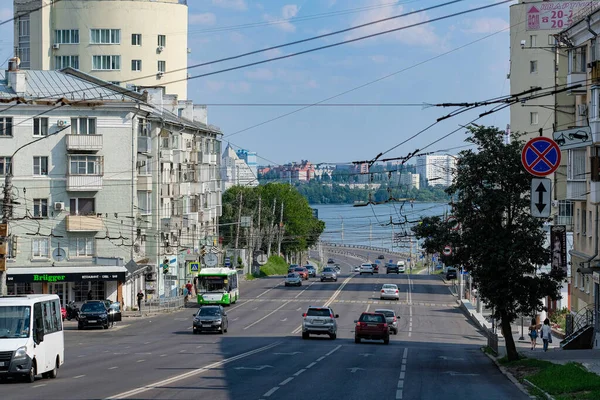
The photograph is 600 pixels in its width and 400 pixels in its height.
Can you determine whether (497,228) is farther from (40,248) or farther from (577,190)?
(40,248)

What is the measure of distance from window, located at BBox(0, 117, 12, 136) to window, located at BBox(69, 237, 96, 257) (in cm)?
885

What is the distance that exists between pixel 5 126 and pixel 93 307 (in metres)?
17.9

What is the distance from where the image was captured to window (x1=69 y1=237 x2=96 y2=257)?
69188 mm

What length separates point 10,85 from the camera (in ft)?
230

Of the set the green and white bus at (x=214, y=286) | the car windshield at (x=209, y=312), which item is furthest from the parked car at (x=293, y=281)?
the car windshield at (x=209, y=312)

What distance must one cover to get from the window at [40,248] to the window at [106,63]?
120 feet

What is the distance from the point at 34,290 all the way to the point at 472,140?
4162 centimetres

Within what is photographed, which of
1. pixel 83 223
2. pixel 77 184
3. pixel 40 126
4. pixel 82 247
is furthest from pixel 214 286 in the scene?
pixel 40 126

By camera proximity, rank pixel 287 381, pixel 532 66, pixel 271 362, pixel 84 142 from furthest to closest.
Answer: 1. pixel 532 66
2. pixel 84 142
3. pixel 271 362
4. pixel 287 381

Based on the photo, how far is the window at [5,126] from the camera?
6719cm

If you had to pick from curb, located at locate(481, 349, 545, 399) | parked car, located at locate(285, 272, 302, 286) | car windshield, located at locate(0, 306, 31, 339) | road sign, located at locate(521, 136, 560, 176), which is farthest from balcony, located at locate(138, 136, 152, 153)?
road sign, located at locate(521, 136, 560, 176)

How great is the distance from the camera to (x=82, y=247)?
6944 centimetres

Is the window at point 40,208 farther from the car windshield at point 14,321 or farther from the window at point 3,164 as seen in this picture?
the car windshield at point 14,321

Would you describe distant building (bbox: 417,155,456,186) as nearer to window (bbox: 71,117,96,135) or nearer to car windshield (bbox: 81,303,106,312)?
car windshield (bbox: 81,303,106,312)
